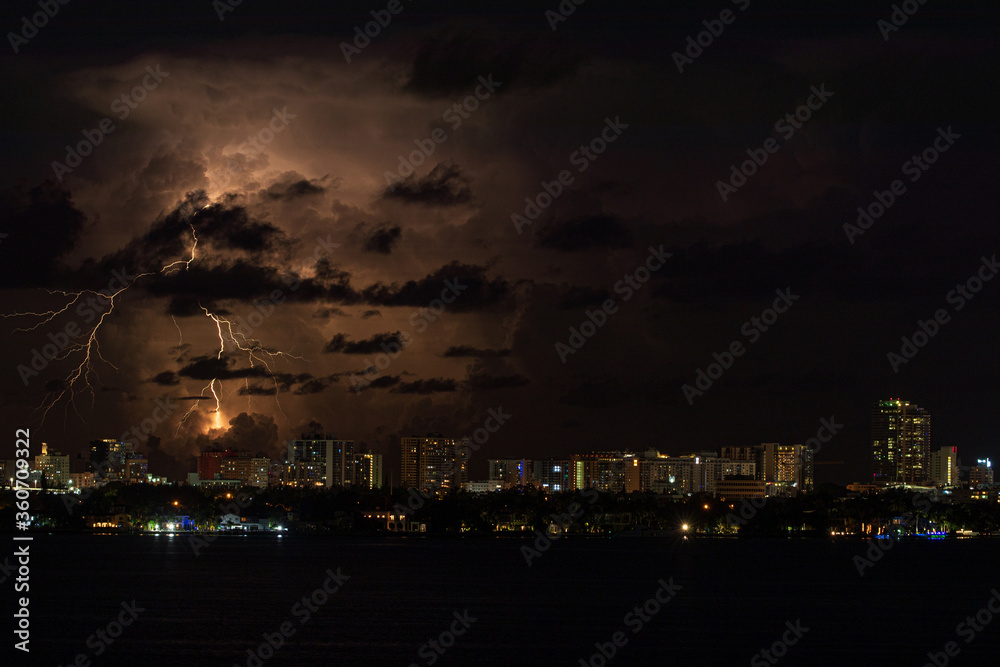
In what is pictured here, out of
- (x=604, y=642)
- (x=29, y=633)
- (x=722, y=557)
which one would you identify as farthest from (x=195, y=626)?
(x=722, y=557)

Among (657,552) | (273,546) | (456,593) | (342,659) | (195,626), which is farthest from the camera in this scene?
(273,546)

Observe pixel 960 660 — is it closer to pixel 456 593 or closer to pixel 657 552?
pixel 456 593

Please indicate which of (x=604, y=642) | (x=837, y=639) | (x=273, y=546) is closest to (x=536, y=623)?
(x=604, y=642)

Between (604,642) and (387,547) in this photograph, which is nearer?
(604,642)

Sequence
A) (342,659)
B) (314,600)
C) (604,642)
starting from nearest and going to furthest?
(342,659) → (604,642) → (314,600)

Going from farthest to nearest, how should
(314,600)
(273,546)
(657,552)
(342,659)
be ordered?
(273,546) < (657,552) < (314,600) < (342,659)

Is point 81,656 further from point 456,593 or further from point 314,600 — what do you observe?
point 456,593
